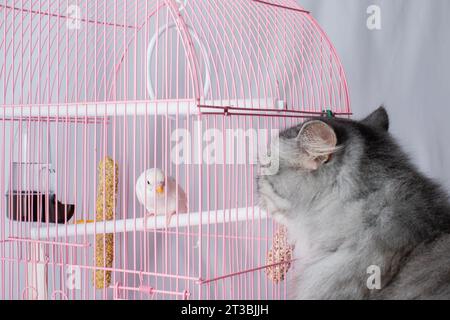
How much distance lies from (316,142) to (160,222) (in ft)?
2.01

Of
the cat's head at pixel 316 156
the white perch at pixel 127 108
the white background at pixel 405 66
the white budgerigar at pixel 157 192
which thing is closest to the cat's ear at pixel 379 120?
the cat's head at pixel 316 156

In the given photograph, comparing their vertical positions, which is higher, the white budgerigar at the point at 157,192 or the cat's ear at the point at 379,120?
the cat's ear at the point at 379,120

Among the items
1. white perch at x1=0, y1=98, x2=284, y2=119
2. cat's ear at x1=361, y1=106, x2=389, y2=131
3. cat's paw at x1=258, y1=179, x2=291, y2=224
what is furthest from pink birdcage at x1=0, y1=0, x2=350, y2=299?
cat's ear at x1=361, y1=106, x2=389, y2=131

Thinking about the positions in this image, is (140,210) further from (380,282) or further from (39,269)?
(380,282)

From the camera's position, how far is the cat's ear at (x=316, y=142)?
4.26 feet

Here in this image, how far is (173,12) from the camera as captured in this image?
5.08 feet

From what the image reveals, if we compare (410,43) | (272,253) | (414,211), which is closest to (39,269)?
(272,253)

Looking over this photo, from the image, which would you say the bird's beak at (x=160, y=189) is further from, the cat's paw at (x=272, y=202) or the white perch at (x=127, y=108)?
the cat's paw at (x=272, y=202)

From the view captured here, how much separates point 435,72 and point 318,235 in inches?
57.5

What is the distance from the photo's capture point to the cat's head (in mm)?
1319

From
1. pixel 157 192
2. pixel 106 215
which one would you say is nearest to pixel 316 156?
pixel 157 192

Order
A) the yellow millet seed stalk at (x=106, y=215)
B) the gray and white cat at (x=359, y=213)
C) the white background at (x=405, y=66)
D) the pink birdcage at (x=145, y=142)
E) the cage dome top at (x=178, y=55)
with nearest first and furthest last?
the gray and white cat at (x=359, y=213), the pink birdcage at (x=145, y=142), the yellow millet seed stalk at (x=106, y=215), the cage dome top at (x=178, y=55), the white background at (x=405, y=66)

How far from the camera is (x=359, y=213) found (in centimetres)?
132

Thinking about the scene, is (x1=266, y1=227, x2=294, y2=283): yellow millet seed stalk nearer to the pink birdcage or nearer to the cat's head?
the pink birdcage
